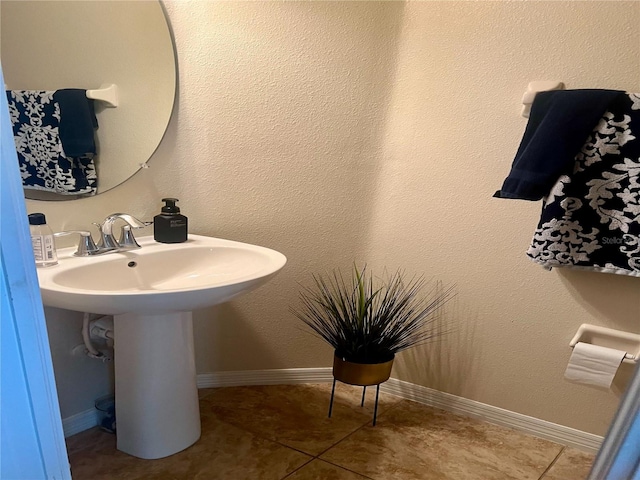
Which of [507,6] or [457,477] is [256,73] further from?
[457,477]

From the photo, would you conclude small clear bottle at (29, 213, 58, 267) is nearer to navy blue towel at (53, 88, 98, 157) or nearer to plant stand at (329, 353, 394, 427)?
navy blue towel at (53, 88, 98, 157)

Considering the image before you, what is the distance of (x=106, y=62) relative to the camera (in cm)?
136

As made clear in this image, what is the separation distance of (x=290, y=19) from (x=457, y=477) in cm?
A: 154

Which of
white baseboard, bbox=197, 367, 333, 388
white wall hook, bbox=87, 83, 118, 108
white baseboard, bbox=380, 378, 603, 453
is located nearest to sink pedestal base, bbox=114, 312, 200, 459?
white baseboard, bbox=197, 367, 333, 388

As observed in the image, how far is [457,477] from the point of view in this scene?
4.79 feet

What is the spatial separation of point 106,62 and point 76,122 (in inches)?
7.6

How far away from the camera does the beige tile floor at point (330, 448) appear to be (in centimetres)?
143

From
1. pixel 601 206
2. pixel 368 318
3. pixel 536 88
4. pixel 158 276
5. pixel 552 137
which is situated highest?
pixel 536 88

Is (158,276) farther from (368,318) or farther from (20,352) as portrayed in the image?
(20,352)

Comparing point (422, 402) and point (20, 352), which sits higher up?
point (20, 352)

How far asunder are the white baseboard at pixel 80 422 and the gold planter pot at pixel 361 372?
0.83m

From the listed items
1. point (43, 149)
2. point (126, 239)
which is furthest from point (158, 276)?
point (43, 149)

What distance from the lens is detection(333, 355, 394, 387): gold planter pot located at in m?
1.60

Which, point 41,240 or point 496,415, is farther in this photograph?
point 496,415
